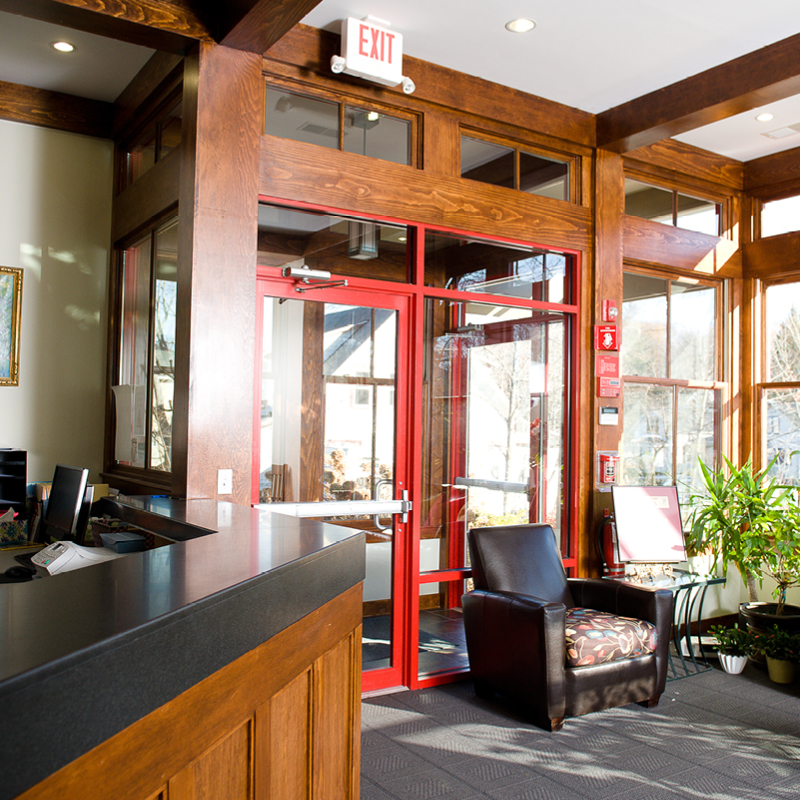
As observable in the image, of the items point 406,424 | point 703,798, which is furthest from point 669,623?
point 406,424

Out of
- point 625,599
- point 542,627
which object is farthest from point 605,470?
point 542,627

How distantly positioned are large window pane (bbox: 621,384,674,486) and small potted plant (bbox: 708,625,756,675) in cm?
105

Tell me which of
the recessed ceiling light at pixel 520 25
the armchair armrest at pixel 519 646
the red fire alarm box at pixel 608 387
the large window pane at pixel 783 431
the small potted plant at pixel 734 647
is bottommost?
the small potted plant at pixel 734 647

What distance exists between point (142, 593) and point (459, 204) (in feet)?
11.0

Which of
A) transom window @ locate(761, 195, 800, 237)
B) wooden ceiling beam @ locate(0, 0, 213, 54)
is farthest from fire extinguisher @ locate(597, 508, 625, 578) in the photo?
wooden ceiling beam @ locate(0, 0, 213, 54)

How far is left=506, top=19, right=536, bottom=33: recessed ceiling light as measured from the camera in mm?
3512

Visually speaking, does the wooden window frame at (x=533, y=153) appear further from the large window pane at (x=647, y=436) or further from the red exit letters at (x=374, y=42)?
the large window pane at (x=647, y=436)

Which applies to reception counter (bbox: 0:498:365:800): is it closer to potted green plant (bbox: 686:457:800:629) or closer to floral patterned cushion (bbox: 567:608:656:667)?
floral patterned cushion (bbox: 567:608:656:667)

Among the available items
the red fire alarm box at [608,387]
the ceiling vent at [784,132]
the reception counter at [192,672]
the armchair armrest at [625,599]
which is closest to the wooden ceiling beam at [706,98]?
the ceiling vent at [784,132]

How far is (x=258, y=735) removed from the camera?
1.38 m

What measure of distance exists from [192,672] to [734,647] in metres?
4.19

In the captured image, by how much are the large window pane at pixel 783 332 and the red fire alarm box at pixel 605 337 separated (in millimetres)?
1534

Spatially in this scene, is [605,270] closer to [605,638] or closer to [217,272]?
[605,638]

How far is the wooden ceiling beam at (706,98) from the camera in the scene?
3.66 metres
